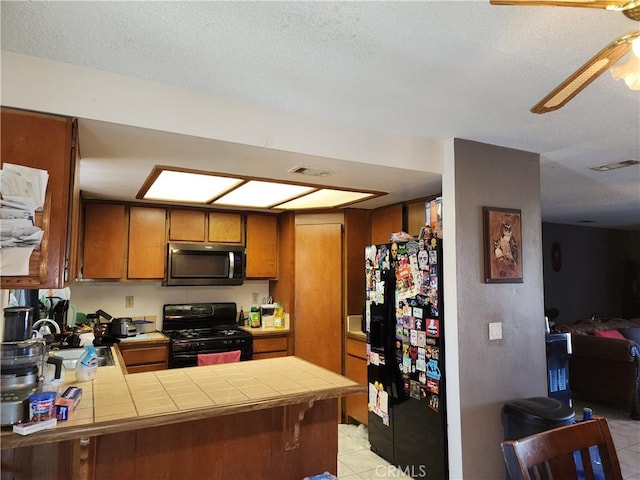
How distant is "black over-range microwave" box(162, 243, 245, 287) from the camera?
12.9 ft

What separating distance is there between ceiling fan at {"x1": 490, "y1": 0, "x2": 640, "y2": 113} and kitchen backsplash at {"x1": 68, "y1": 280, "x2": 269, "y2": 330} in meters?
3.70

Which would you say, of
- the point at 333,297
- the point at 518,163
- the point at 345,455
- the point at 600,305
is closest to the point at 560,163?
the point at 518,163

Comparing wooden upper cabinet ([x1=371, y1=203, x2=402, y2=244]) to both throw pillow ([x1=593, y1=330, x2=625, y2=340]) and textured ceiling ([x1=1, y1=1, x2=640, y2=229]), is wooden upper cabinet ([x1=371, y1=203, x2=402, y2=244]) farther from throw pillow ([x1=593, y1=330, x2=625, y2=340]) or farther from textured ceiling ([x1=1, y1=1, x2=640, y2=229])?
throw pillow ([x1=593, y1=330, x2=625, y2=340])

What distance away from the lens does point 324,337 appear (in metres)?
4.07

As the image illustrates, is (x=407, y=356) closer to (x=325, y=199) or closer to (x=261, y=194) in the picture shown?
(x=325, y=199)

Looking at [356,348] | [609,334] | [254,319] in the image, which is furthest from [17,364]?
[609,334]

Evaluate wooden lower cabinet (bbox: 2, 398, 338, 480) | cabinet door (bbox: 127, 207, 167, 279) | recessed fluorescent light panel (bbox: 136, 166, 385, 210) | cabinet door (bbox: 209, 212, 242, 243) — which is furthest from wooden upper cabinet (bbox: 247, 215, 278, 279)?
wooden lower cabinet (bbox: 2, 398, 338, 480)

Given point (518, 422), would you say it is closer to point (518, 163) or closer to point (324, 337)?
point (518, 163)

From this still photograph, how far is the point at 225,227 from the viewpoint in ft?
14.0

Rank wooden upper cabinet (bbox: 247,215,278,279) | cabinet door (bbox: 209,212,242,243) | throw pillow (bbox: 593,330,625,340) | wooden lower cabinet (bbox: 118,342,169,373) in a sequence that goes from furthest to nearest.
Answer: throw pillow (bbox: 593,330,625,340) < wooden upper cabinet (bbox: 247,215,278,279) < cabinet door (bbox: 209,212,242,243) < wooden lower cabinet (bbox: 118,342,169,373)

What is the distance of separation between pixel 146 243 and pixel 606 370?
4.74m

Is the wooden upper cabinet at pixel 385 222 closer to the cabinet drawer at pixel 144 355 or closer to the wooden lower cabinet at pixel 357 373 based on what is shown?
the wooden lower cabinet at pixel 357 373

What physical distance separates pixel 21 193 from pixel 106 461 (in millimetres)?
1142

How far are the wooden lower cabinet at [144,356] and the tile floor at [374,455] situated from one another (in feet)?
5.71
